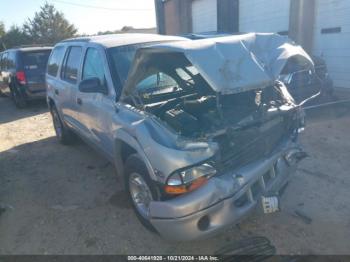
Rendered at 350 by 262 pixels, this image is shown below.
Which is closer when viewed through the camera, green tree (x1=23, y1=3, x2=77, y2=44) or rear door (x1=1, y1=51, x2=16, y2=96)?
rear door (x1=1, y1=51, x2=16, y2=96)

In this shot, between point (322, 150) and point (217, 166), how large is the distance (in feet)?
10.3

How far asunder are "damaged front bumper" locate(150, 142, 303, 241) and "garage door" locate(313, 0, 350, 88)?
7.18 meters

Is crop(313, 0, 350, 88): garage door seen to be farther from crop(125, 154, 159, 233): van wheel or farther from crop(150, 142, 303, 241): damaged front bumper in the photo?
crop(125, 154, 159, 233): van wheel

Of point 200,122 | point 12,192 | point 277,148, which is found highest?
point 200,122

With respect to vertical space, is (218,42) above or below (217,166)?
above

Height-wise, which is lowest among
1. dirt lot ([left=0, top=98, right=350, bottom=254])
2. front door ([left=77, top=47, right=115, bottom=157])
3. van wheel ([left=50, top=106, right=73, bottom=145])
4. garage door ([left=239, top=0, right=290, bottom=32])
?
dirt lot ([left=0, top=98, right=350, bottom=254])

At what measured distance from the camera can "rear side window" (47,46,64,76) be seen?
555cm

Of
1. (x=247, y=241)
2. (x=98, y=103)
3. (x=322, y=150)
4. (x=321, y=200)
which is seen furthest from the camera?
(x=322, y=150)

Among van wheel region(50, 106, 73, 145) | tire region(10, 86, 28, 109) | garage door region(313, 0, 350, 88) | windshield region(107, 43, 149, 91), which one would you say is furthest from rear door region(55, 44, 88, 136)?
garage door region(313, 0, 350, 88)

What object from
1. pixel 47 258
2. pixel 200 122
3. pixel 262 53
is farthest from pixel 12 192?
pixel 262 53

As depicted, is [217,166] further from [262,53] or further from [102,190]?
[102,190]

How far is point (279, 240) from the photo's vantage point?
3.02 m

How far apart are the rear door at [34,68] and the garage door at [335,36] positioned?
833 cm

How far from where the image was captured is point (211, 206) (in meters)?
2.48
